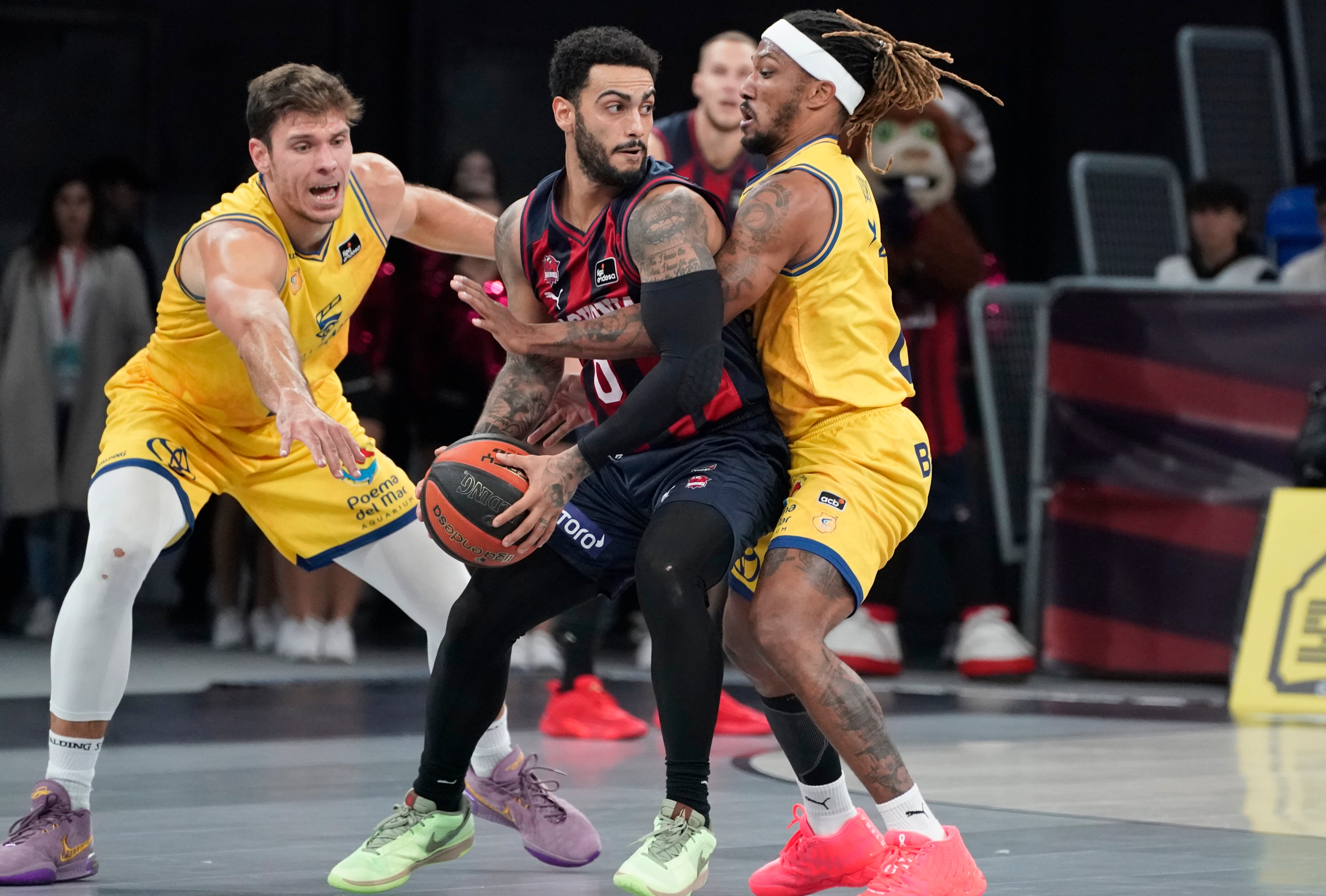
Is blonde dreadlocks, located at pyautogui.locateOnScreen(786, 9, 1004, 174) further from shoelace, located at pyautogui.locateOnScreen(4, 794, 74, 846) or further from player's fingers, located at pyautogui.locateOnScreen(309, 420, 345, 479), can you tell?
shoelace, located at pyautogui.locateOnScreen(4, 794, 74, 846)

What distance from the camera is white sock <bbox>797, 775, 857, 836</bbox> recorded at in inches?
190

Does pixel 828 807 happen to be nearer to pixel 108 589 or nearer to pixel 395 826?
pixel 395 826

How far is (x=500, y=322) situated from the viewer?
4.62 m

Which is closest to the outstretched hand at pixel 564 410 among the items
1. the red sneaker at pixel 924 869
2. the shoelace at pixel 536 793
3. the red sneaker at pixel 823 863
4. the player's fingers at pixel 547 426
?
the player's fingers at pixel 547 426

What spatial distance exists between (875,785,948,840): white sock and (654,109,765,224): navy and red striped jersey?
11.7 ft

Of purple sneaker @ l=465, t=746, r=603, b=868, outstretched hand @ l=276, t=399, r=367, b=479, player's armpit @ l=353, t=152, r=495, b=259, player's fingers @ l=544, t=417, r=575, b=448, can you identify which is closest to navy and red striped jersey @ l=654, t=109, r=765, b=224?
player's armpit @ l=353, t=152, r=495, b=259

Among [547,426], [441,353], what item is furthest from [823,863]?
[441,353]

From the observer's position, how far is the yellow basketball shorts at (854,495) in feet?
14.9

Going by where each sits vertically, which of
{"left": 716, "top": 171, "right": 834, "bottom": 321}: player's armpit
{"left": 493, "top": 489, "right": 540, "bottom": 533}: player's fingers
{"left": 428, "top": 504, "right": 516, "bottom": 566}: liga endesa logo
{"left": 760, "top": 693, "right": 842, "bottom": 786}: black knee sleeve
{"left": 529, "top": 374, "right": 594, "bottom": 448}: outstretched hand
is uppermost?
{"left": 716, "top": 171, "right": 834, "bottom": 321}: player's armpit

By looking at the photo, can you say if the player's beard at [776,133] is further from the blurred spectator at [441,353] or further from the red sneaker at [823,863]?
the blurred spectator at [441,353]

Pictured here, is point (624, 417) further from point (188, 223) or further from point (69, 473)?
point (188, 223)

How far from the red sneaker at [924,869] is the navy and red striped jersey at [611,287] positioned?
1.08 metres

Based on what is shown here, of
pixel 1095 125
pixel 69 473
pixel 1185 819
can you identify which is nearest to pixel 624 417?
pixel 1185 819

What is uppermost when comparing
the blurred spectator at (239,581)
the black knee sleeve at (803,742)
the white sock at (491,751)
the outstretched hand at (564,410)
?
the outstretched hand at (564,410)
